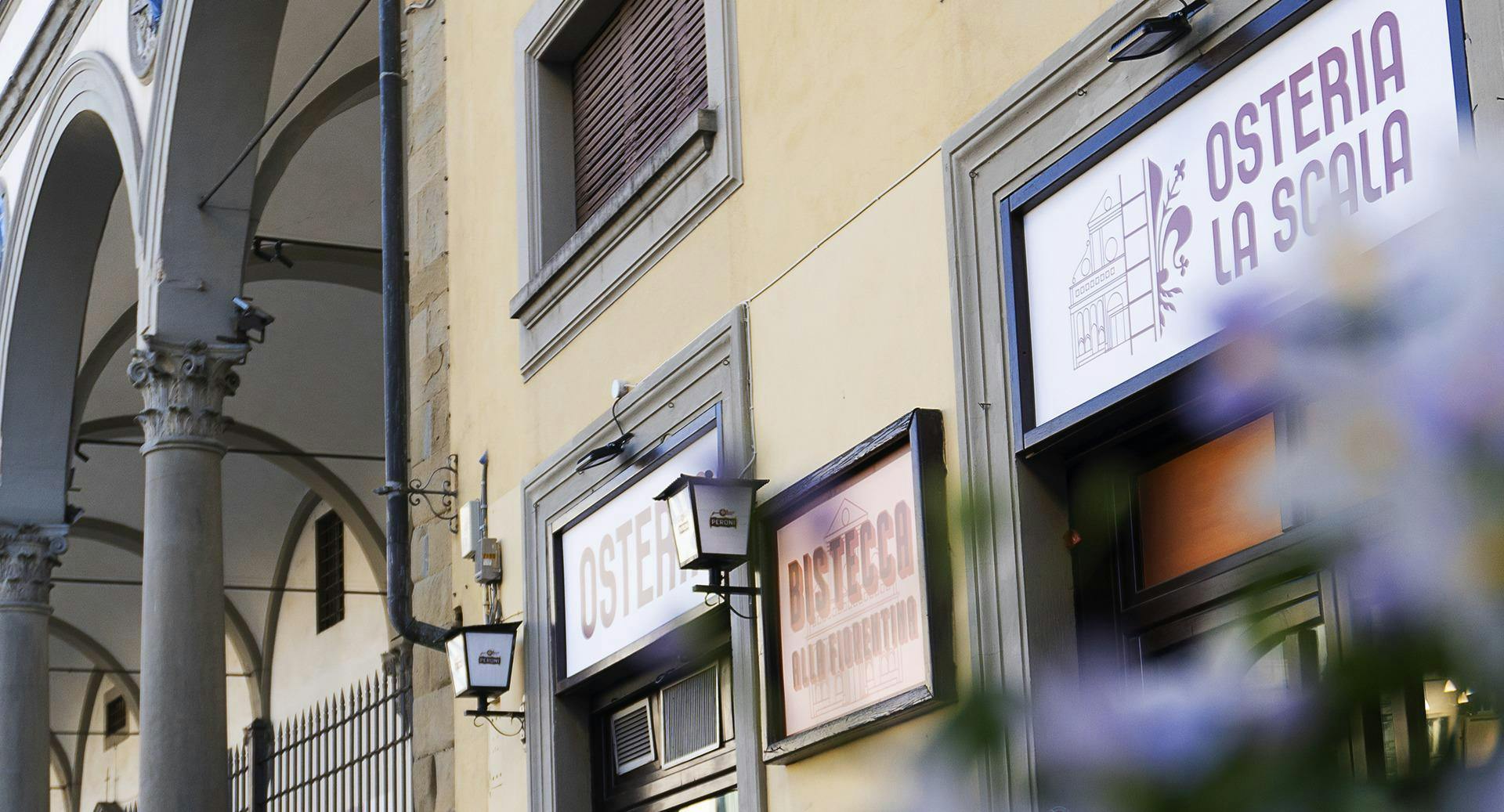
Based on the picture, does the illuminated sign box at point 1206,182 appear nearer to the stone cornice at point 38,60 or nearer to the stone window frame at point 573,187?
the stone window frame at point 573,187

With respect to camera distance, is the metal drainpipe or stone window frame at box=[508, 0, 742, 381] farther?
the metal drainpipe

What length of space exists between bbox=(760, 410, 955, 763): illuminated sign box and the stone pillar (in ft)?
31.9

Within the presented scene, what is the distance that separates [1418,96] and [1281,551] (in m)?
2.61

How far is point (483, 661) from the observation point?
676 cm

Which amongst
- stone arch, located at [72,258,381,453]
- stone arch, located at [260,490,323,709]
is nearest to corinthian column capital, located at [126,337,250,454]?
stone arch, located at [72,258,381,453]

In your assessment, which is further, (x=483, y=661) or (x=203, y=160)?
(x=203, y=160)

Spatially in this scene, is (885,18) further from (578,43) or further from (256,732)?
(256,732)

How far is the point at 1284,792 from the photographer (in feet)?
1.90

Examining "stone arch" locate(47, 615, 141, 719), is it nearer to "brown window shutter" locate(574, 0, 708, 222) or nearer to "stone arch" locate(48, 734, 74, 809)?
"stone arch" locate(48, 734, 74, 809)

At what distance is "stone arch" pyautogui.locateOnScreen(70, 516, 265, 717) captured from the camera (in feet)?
72.3

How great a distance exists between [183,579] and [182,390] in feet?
3.68

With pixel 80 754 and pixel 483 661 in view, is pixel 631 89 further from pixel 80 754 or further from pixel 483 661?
pixel 80 754

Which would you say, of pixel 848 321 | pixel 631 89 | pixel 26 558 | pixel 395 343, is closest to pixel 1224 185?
pixel 848 321

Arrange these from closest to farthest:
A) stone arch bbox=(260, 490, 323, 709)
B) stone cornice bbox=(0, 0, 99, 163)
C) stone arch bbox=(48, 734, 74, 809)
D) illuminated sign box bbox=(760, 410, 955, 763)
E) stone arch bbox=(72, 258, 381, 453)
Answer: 1. illuminated sign box bbox=(760, 410, 955, 763)
2. stone cornice bbox=(0, 0, 99, 163)
3. stone arch bbox=(72, 258, 381, 453)
4. stone arch bbox=(260, 490, 323, 709)
5. stone arch bbox=(48, 734, 74, 809)
